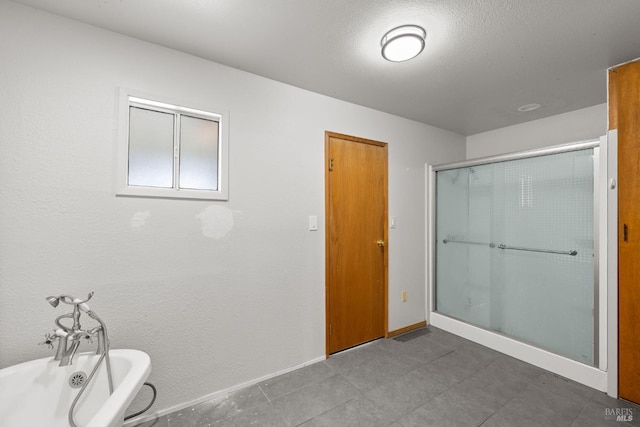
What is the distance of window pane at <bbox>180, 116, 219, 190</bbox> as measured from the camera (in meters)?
1.83

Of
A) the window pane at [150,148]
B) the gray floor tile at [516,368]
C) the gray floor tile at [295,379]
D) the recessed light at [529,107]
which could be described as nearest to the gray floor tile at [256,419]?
the gray floor tile at [295,379]

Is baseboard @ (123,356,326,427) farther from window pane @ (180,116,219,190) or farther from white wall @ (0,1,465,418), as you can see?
window pane @ (180,116,219,190)

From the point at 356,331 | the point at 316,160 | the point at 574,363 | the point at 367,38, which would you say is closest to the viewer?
the point at 367,38

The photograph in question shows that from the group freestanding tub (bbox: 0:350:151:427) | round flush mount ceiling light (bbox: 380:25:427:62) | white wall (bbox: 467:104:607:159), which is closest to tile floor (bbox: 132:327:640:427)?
freestanding tub (bbox: 0:350:151:427)

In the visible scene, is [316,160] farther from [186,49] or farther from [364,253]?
[186,49]

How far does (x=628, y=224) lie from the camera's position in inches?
71.0

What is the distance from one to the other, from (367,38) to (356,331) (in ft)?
7.91

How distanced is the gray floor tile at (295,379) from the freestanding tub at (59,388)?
3.18ft

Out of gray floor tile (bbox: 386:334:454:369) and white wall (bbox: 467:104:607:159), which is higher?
white wall (bbox: 467:104:607:159)

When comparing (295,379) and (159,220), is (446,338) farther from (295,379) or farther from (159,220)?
(159,220)

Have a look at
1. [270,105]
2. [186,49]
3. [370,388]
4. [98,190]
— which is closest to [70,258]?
[98,190]

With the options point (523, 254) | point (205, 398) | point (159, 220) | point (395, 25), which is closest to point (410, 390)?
point (205, 398)

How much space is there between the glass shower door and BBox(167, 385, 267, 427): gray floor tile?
89.7 inches

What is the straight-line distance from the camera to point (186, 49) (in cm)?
174
